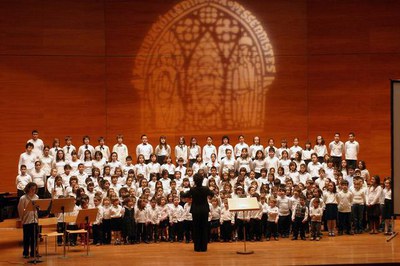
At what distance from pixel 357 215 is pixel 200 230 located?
357 centimetres

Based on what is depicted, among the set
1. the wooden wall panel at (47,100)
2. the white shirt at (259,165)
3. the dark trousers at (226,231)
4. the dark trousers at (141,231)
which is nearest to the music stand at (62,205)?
the dark trousers at (141,231)

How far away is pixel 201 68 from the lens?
54.3 feet

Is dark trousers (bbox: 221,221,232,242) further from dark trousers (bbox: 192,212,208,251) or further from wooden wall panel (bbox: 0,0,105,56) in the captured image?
wooden wall panel (bbox: 0,0,105,56)

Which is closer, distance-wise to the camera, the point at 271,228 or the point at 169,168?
the point at 271,228

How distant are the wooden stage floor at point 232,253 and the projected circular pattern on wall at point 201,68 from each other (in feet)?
17.1

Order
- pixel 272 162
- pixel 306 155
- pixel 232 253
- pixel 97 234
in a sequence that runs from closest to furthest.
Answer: pixel 232 253
pixel 97 234
pixel 272 162
pixel 306 155

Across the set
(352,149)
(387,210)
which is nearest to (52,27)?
(352,149)

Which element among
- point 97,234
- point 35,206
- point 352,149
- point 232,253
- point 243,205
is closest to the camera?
point 35,206

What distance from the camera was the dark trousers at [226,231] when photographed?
12141 mm

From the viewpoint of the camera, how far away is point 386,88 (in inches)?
655

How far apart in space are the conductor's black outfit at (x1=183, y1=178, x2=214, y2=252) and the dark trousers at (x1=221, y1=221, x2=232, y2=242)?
4.24 ft

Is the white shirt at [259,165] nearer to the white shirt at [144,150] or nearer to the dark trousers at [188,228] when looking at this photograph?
the white shirt at [144,150]

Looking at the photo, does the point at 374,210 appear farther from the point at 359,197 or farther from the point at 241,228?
the point at 241,228

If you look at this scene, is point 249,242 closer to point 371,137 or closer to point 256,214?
point 256,214
